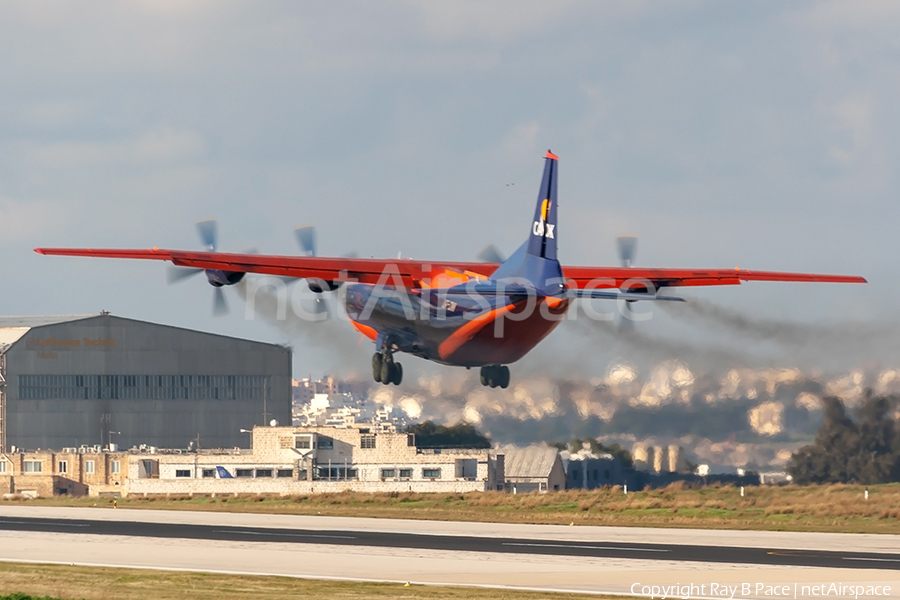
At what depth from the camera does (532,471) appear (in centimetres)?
9062

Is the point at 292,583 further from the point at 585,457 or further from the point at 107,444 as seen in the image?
the point at 107,444

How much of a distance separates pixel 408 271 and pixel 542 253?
6795 mm

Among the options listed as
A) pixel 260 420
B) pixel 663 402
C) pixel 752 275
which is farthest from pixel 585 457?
pixel 260 420

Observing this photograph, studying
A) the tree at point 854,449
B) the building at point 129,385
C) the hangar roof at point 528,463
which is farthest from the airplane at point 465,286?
the building at point 129,385

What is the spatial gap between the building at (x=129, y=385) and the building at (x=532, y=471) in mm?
33490

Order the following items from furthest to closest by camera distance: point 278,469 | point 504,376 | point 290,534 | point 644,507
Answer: point 278,469
point 644,507
point 504,376
point 290,534

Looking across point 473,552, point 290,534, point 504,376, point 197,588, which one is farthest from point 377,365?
point 197,588

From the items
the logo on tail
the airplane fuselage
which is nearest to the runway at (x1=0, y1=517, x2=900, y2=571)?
the airplane fuselage

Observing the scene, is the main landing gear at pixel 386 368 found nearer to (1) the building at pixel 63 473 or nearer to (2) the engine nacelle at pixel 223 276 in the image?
(2) the engine nacelle at pixel 223 276

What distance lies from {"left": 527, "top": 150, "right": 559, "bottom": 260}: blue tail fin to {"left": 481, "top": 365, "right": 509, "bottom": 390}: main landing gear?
1003 centimetres

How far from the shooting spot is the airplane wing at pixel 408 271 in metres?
51.7

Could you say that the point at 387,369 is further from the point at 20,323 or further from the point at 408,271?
the point at 20,323

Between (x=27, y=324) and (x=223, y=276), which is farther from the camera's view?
(x=27, y=324)

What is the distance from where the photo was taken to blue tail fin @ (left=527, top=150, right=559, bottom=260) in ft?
172
